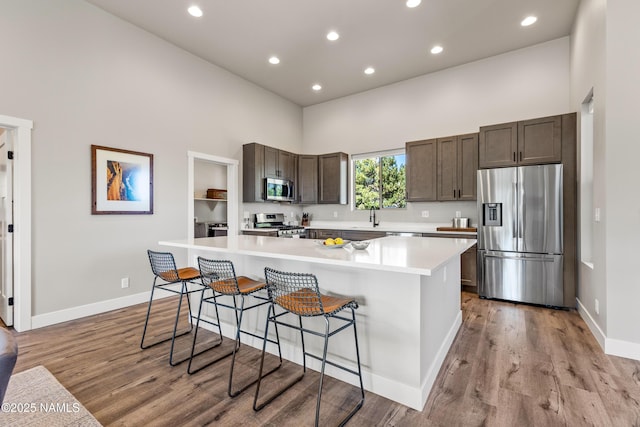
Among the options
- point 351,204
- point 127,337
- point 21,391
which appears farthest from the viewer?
point 351,204

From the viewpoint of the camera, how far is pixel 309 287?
179cm

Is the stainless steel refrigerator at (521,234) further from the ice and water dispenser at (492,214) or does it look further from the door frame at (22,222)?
the door frame at (22,222)

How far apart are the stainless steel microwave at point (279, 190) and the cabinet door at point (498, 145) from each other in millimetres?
3301

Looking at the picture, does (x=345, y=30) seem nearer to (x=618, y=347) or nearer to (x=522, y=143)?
(x=522, y=143)

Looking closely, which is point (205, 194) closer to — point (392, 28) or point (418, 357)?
point (392, 28)

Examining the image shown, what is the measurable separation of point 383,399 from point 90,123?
4.06 meters

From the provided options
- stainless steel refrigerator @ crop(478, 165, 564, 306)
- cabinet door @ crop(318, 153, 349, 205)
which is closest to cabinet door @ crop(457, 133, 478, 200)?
stainless steel refrigerator @ crop(478, 165, 564, 306)

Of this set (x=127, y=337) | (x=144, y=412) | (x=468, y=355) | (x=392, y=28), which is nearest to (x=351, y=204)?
(x=392, y=28)

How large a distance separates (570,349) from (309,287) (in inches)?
97.5

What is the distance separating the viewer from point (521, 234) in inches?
152

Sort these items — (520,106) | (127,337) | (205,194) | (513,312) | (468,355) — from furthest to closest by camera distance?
(205,194) < (520,106) < (513,312) < (127,337) < (468,355)

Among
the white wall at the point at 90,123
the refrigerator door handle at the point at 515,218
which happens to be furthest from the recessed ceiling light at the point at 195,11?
the refrigerator door handle at the point at 515,218

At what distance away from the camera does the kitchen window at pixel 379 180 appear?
18.5 ft

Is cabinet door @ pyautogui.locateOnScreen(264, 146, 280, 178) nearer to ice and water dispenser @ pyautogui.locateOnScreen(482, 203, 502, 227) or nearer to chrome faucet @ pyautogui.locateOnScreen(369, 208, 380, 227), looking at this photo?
chrome faucet @ pyautogui.locateOnScreen(369, 208, 380, 227)
